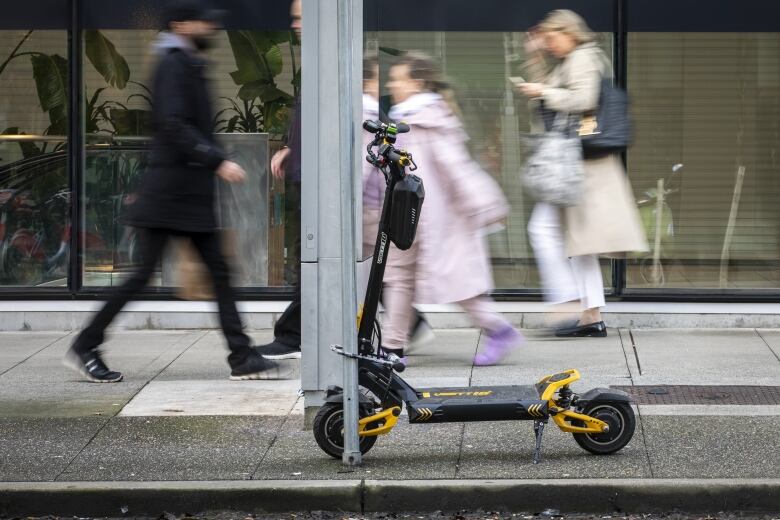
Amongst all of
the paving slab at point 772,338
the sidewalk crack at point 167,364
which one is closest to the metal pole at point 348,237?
the sidewalk crack at point 167,364

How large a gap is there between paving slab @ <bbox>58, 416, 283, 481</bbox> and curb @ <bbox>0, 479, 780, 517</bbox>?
18 cm

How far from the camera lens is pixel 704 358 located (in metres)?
8.66

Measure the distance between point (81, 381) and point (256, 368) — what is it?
1.18 m

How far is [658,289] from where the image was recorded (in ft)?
33.6

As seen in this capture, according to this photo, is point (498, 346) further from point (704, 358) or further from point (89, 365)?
point (89, 365)

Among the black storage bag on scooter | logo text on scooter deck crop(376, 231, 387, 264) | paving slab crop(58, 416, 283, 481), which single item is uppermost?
the black storage bag on scooter

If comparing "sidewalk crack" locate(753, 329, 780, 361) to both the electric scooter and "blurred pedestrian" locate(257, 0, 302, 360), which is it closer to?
the electric scooter

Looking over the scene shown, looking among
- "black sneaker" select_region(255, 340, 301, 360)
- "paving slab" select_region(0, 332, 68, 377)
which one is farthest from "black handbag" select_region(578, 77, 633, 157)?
"paving slab" select_region(0, 332, 68, 377)

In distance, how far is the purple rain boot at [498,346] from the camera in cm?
835

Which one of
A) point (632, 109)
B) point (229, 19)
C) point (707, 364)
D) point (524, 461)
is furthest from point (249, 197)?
point (524, 461)

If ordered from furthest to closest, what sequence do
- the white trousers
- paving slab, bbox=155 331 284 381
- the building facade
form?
the building facade → the white trousers → paving slab, bbox=155 331 284 381

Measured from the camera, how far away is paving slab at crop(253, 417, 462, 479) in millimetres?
5898

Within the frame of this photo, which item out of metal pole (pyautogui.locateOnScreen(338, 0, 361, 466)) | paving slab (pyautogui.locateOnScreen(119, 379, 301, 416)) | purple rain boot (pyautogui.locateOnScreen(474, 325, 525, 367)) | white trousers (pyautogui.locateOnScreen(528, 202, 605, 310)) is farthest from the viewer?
white trousers (pyautogui.locateOnScreen(528, 202, 605, 310))

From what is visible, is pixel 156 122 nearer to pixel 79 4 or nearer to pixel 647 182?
pixel 79 4
